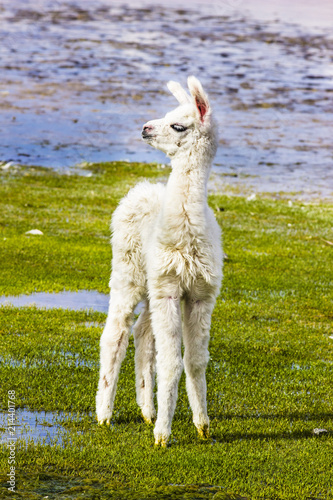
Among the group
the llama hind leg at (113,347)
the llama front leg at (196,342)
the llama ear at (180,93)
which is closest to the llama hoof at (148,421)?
the llama hind leg at (113,347)

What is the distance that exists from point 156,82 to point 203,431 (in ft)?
194

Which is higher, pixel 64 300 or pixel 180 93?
pixel 180 93

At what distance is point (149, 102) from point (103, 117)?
16.5 feet

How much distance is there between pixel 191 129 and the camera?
7242 mm

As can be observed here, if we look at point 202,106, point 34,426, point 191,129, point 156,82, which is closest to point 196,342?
point 34,426

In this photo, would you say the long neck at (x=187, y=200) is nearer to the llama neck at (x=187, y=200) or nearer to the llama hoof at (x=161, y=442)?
the llama neck at (x=187, y=200)

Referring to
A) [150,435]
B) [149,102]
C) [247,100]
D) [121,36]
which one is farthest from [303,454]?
[121,36]

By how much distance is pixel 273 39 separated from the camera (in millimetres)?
87938

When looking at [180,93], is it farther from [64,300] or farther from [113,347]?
[64,300]

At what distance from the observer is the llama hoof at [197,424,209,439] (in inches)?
312

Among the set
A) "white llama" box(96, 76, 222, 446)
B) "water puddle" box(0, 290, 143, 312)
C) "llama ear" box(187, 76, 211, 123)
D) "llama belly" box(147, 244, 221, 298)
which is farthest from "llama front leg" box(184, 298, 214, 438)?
"water puddle" box(0, 290, 143, 312)

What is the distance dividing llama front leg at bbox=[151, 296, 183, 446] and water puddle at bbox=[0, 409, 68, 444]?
1.11 m

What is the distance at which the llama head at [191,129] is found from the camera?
23.7 ft

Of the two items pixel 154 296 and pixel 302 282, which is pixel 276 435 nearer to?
pixel 154 296
